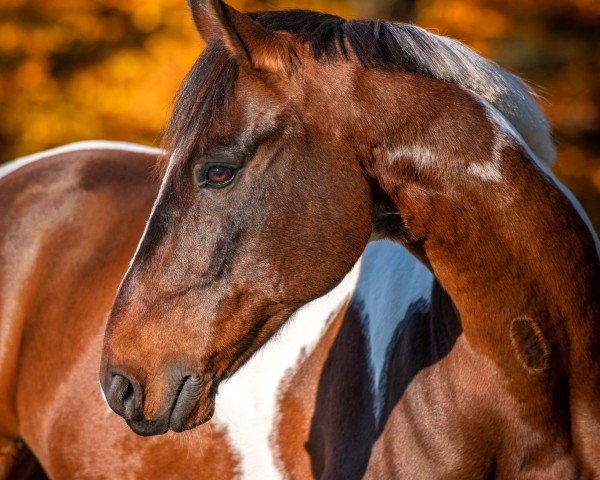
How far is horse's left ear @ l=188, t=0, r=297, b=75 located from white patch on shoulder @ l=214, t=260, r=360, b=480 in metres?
0.97

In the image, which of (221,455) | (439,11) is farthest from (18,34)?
(221,455)

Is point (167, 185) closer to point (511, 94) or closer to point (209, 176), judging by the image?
point (209, 176)

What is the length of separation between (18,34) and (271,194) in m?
6.55

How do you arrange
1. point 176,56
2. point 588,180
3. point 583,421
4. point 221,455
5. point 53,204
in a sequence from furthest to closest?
1. point 588,180
2. point 176,56
3. point 53,204
4. point 221,455
5. point 583,421

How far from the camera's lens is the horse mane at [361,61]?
2111 mm

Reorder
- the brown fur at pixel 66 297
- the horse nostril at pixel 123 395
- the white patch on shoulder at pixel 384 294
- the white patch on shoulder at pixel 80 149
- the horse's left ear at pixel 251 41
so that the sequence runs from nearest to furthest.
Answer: the horse's left ear at pixel 251 41
the horse nostril at pixel 123 395
the white patch on shoulder at pixel 384 294
the brown fur at pixel 66 297
the white patch on shoulder at pixel 80 149

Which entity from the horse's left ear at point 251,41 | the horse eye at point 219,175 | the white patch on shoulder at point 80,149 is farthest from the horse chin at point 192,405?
the white patch on shoulder at point 80,149

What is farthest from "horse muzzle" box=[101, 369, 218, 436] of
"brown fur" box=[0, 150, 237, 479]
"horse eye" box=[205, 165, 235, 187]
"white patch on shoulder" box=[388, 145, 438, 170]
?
"brown fur" box=[0, 150, 237, 479]

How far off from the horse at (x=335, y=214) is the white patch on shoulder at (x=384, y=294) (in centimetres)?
41

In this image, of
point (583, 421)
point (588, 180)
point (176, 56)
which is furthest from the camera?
point (588, 180)

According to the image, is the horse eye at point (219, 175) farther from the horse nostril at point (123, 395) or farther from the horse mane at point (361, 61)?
the horse nostril at point (123, 395)

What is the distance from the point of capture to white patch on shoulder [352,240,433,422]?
2.60 m

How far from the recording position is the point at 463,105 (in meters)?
2.15

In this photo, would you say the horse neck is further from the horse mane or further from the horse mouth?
the horse mouth
